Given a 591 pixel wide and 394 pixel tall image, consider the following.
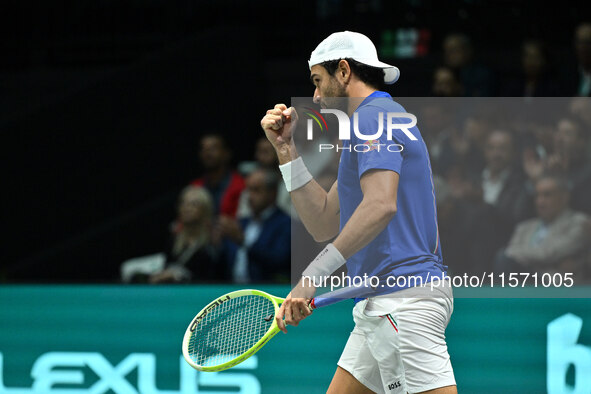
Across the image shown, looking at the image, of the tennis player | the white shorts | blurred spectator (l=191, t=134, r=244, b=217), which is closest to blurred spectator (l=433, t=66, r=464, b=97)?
blurred spectator (l=191, t=134, r=244, b=217)

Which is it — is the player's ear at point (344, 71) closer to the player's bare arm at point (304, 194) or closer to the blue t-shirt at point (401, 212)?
the blue t-shirt at point (401, 212)

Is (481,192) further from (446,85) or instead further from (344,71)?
(344,71)

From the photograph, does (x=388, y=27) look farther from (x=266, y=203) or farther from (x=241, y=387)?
(x=241, y=387)

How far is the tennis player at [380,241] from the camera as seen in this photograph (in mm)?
3314

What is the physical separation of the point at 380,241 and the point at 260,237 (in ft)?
9.55

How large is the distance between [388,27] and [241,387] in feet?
14.1

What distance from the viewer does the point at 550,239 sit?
5.54 meters

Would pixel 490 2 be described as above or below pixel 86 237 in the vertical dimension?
above

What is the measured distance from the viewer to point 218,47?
9086mm

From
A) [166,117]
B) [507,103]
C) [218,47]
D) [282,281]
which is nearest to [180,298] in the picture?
[282,281]

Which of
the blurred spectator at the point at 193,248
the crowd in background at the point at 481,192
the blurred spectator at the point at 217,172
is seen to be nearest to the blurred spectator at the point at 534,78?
the crowd in background at the point at 481,192

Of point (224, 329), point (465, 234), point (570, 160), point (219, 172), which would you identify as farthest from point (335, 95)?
point (219, 172)

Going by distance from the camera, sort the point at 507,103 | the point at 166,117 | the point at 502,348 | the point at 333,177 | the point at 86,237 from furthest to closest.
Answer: the point at 166,117
the point at 86,237
the point at 507,103
the point at 502,348
the point at 333,177

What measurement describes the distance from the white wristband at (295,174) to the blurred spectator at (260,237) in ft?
7.75
